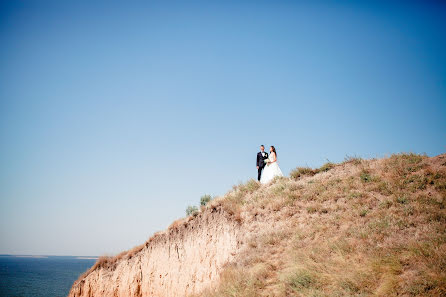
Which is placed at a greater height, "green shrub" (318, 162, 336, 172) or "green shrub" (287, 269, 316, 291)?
"green shrub" (318, 162, 336, 172)

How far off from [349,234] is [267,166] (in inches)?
275

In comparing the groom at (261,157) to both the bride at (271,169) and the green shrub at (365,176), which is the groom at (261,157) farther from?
the green shrub at (365,176)

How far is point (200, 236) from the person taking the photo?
496 inches

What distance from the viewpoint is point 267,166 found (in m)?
14.3

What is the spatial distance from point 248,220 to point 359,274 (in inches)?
226

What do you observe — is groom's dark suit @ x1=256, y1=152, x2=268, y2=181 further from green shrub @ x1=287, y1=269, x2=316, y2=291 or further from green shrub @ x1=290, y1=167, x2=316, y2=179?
green shrub @ x1=287, y1=269, x2=316, y2=291

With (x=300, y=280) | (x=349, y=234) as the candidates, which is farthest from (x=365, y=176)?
(x=300, y=280)

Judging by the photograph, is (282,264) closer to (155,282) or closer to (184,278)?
(184,278)

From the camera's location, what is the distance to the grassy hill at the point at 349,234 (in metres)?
5.66

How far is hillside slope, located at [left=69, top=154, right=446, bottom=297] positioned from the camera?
587cm

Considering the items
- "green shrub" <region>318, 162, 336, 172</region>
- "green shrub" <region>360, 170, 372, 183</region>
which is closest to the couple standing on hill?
"green shrub" <region>318, 162, 336, 172</region>

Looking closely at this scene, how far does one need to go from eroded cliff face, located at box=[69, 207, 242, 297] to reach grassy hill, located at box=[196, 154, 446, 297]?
1105 millimetres

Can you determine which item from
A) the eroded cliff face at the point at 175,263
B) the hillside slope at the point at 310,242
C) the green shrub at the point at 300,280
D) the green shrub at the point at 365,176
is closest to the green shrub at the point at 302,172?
the hillside slope at the point at 310,242

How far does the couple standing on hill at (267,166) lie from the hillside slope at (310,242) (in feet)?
2.55
